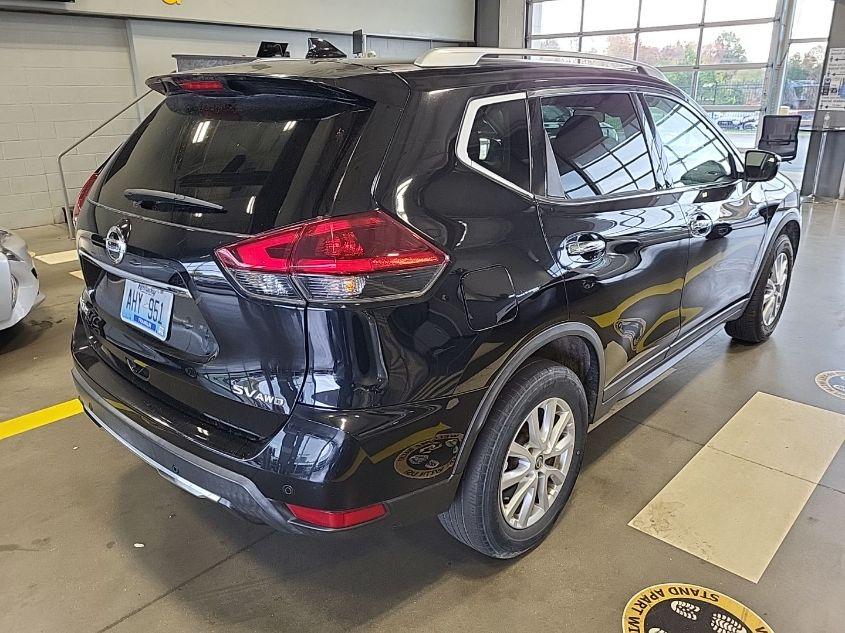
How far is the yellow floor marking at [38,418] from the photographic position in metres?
2.96

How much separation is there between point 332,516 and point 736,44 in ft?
40.9

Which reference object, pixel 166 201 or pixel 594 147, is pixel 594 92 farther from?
pixel 166 201

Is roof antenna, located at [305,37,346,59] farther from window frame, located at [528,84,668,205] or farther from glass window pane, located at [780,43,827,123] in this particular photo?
glass window pane, located at [780,43,827,123]

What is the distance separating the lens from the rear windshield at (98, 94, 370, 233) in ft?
4.93

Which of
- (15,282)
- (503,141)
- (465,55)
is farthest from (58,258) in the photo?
(503,141)

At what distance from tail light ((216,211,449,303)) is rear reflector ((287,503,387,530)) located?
19.7 inches

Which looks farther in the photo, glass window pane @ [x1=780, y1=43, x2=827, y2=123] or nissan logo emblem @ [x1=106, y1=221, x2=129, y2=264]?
glass window pane @ [x1=780, y1=43, x2=827, y2=123]

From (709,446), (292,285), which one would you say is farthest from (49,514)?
(709,446)

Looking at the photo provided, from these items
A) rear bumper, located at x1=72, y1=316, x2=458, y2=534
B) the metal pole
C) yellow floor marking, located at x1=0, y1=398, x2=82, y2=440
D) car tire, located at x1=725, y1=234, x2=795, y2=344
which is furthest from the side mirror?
the metal pole

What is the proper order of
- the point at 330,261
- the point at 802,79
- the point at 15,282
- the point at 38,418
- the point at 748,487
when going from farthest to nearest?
1. the point at 802,79
2. the point at 15,282
3. the point at 38,418
4. the point at 748,487
5. the point at 330,261

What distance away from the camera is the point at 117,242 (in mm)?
1773

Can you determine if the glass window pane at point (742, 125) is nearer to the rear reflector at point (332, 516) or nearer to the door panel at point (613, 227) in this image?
the door panel at point (613, 227)

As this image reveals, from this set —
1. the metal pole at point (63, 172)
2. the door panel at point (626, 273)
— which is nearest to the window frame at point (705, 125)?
the door panel at point (626, 273)

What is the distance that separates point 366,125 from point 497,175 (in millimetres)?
406
